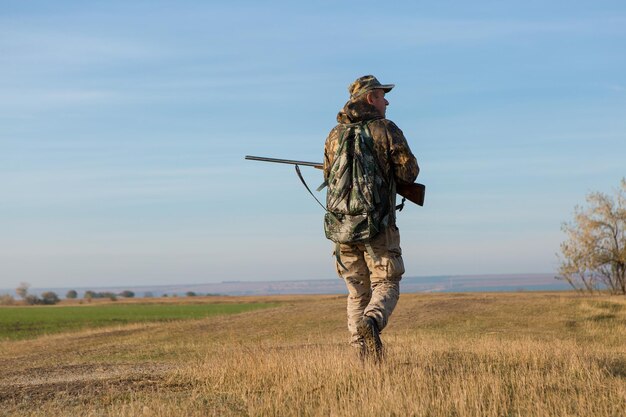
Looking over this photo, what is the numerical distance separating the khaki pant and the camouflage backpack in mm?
145

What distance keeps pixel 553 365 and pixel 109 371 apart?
6238 mm

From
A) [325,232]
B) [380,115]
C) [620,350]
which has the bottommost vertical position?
[620,350]

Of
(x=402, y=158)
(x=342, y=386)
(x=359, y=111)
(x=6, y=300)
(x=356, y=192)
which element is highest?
(x=359, y=111)

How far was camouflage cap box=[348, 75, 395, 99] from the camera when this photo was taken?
8969 mm

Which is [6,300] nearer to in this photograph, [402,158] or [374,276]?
[374,276]

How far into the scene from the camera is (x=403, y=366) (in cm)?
843

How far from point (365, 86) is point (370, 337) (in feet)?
9.23

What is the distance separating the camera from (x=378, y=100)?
9.02 meters

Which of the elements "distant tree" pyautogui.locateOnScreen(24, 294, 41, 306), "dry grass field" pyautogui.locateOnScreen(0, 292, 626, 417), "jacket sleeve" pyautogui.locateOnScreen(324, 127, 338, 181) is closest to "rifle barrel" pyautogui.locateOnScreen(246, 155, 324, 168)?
"jacket sleeve" pyautogui.locateOnScreen(324, 127, 338, 181)

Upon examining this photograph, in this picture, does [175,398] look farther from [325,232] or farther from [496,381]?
[496,381]

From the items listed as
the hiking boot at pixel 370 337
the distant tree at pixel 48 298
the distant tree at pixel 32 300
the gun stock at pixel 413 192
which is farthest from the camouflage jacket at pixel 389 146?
the distant tree at pixel 48 298

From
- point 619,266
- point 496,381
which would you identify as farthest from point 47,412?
point 619,266

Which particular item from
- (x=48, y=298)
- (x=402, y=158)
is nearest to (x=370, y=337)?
(x=402, y=158)

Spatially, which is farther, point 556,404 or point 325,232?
point 325,232
